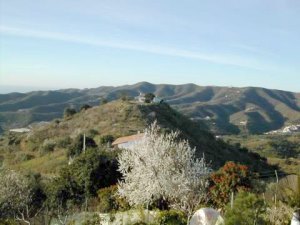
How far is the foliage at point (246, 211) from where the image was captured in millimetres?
12547

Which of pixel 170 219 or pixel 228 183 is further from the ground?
pixel 228 183

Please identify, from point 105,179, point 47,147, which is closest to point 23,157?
Answer: point 47,147

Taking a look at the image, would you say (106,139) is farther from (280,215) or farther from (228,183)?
(280,215)

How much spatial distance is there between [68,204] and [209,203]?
7.01m

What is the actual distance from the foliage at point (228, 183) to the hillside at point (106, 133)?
24323 mm

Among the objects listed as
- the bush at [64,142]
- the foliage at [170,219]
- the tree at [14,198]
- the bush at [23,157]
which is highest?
the foliage at [170,219]

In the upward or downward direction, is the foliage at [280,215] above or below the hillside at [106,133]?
above

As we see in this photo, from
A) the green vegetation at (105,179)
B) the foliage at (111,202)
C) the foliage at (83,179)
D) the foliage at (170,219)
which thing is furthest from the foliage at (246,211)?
the foliage at (83,179)

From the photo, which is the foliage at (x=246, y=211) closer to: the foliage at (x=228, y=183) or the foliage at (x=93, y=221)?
the foliage at (x=93, y=221)

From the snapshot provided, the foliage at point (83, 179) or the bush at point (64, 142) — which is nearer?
the foliage at point (83, 179)

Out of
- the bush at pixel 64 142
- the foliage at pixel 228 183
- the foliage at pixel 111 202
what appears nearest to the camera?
the foliage at pixel 228 183

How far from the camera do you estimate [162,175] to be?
21.0 m

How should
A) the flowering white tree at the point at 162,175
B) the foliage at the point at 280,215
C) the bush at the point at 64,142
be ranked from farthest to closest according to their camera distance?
the bush at the point at 64,142 → the flowering white tree at the point at 162,175 → the foliage at the point at 280,215

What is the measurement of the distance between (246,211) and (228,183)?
775cm
